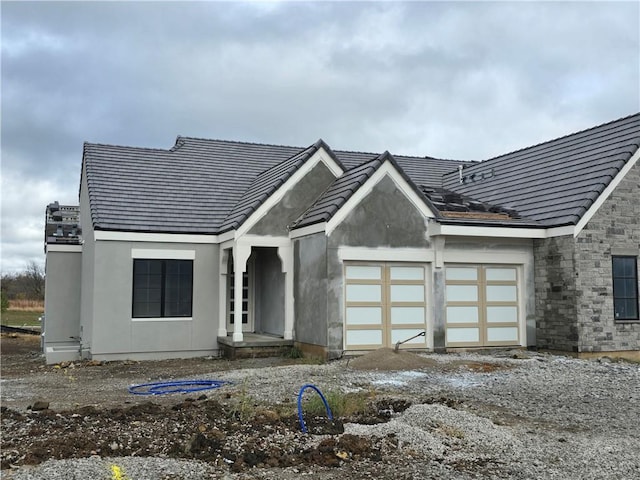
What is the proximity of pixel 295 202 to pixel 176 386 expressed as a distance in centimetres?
676

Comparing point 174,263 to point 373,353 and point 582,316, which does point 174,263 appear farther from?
point 582,316

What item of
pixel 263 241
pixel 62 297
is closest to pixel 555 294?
pixel 263 241

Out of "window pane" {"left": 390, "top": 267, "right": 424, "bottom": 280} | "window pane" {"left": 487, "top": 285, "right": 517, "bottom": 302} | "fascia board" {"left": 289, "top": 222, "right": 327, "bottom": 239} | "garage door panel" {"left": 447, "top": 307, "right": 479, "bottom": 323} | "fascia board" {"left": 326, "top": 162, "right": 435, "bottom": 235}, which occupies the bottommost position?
"garage door panel" {"left": 447, "top": 307, "right": 479, "bottom": 323}

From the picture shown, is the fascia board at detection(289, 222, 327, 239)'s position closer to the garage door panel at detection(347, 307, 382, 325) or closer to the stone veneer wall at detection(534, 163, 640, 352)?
the garage door panel at detection(347, 307, 382, 325)

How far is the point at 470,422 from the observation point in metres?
7.95

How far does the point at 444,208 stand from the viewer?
1716 cm

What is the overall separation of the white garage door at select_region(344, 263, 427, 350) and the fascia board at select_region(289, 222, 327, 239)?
1.08 metres

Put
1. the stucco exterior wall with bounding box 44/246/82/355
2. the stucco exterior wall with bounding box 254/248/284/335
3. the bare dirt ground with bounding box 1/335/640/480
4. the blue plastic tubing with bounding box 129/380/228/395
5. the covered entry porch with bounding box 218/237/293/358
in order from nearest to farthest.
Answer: the bare dirt ground with bounding box 1/335/640/480, the blue plastic tubing with bounding box 129/380/228/395, the covered entry porch with bounding box 218/237/293/358, the stucco exterior wall with bounding box 254/248/284/335, the stucco exterior wall with bounding box 44/246/82/355

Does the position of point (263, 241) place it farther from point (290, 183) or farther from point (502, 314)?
point (502, 314)

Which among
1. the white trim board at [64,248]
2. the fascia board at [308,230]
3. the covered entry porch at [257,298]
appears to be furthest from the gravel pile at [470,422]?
the white trim board at [64,248]

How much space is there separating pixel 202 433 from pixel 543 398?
222 inches

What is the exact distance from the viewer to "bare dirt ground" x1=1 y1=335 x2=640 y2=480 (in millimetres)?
6270

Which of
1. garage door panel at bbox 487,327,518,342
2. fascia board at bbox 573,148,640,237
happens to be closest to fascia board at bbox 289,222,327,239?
garage door panel at bbox 487,327,518,342

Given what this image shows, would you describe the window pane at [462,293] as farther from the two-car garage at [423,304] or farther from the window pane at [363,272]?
the window pane at [363,272]
